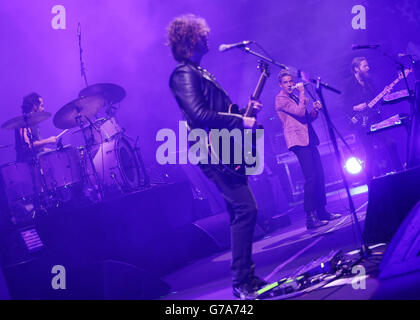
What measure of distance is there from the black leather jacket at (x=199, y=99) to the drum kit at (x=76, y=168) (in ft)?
13.5

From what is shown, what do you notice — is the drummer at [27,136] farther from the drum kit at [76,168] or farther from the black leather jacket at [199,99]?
the black leather jacket at [199,99]

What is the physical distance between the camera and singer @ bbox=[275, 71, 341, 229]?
6.40m

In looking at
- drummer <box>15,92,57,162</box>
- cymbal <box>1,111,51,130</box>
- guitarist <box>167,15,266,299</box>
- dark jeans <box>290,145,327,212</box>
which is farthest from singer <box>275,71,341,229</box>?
drummer <box>15,92,57,162</box>

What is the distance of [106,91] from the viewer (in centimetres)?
845

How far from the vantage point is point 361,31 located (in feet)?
34.3

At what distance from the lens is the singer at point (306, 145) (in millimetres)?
6402

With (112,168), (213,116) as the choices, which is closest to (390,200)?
(213,116)

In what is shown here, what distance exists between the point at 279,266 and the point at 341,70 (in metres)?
A: 6.84

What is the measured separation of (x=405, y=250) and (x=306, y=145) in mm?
3099

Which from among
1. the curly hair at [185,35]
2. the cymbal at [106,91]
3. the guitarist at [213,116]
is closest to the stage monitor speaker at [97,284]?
the guitarist at [213,116]

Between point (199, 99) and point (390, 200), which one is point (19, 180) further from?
point (390, 200)

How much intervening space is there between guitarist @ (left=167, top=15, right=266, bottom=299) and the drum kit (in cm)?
409
